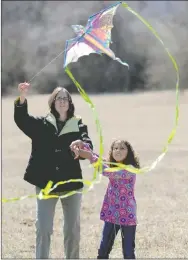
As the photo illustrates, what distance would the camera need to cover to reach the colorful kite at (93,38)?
123 inches

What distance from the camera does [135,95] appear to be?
12.9 metres

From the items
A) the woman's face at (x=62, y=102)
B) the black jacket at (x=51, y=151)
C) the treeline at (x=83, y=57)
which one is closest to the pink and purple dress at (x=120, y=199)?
the black jacket at (x=51, y=151)

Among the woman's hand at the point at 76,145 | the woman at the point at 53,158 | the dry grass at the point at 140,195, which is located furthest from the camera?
the dry grass at the point at 140,195

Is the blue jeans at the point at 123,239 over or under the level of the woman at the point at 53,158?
under

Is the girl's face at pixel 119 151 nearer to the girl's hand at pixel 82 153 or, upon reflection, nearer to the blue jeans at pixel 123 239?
the girl's hand at pixel 82 153

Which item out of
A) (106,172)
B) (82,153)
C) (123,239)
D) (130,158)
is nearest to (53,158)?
(82,153)

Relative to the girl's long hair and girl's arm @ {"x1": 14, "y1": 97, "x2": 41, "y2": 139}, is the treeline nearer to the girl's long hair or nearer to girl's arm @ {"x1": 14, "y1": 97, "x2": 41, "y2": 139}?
the girl's long hair

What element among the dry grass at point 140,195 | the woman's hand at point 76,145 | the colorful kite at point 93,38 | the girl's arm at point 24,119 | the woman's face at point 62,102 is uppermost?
the colorful kite at point 93,38

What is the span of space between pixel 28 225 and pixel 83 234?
0.51 meters

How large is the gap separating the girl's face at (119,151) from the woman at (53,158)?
130 mm

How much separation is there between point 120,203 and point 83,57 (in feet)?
37.0

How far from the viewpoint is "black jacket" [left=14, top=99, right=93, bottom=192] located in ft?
10.2

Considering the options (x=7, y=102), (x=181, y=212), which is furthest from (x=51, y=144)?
(x=7, y=102)

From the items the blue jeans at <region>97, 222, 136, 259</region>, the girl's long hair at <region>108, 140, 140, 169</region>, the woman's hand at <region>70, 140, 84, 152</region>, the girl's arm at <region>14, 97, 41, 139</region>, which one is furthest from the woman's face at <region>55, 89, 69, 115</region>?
the blue jeans at <region>97, 222, 136, 259</region>
